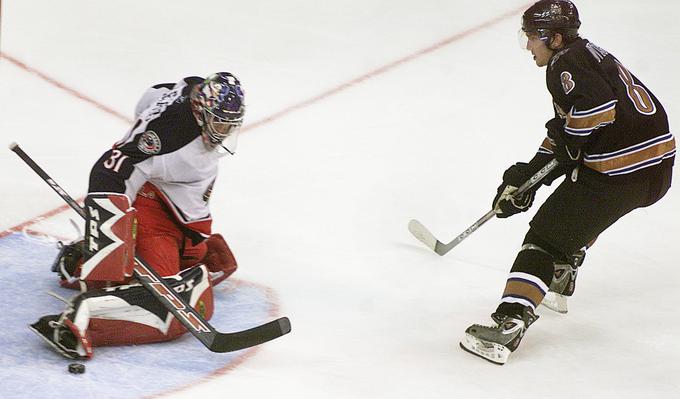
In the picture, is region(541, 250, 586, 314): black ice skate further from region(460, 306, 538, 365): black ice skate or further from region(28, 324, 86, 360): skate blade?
region(28, 324, 86, 360): skate blade

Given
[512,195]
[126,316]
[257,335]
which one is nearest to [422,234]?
[512,195]

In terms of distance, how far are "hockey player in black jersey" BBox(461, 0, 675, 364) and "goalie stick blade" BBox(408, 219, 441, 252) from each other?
2.09ft

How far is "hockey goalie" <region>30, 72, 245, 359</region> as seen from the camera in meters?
3.11

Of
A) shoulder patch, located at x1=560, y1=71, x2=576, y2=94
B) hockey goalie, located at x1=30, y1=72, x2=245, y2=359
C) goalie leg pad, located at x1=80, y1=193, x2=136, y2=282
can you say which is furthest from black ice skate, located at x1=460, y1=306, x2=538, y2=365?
goalie leg pad, located at x1=80, y1=193, x2=136, y2=282

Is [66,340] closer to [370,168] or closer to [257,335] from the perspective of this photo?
[257,335]

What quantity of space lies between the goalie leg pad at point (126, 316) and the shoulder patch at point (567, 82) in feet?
4.07

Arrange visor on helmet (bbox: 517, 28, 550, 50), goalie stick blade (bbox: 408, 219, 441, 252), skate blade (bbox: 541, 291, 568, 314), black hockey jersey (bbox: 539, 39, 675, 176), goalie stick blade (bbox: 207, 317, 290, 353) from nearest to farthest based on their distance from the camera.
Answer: goalie stick blade (bbox: 207, 317, 290, 353) < black hockey jersey (bbox: 539, 39, 675, 176) < visor on helmet (bbox: 517, 28, 550, 50) < skate blade (bbox: 541, 291, 568, 314) < goalie stick blade (bbox: 408, 219, 441, 252)

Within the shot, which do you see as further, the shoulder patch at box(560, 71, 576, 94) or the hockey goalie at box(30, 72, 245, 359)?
the shoulder patch at box(560, 71, 576, 94)

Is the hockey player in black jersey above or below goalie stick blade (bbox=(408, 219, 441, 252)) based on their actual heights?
above

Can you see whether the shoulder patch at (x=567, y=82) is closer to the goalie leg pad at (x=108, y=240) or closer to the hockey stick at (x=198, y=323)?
the hockey stick at (x=198, y=323)

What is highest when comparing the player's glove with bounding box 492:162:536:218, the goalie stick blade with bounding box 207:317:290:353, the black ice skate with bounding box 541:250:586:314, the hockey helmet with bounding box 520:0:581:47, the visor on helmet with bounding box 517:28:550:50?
the hockey helmet with bounding box 520:0:581:47

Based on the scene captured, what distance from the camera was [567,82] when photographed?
3391 millimetres

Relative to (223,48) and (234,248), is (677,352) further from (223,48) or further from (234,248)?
(223,48)

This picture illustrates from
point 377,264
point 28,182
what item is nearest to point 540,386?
point 377,264
